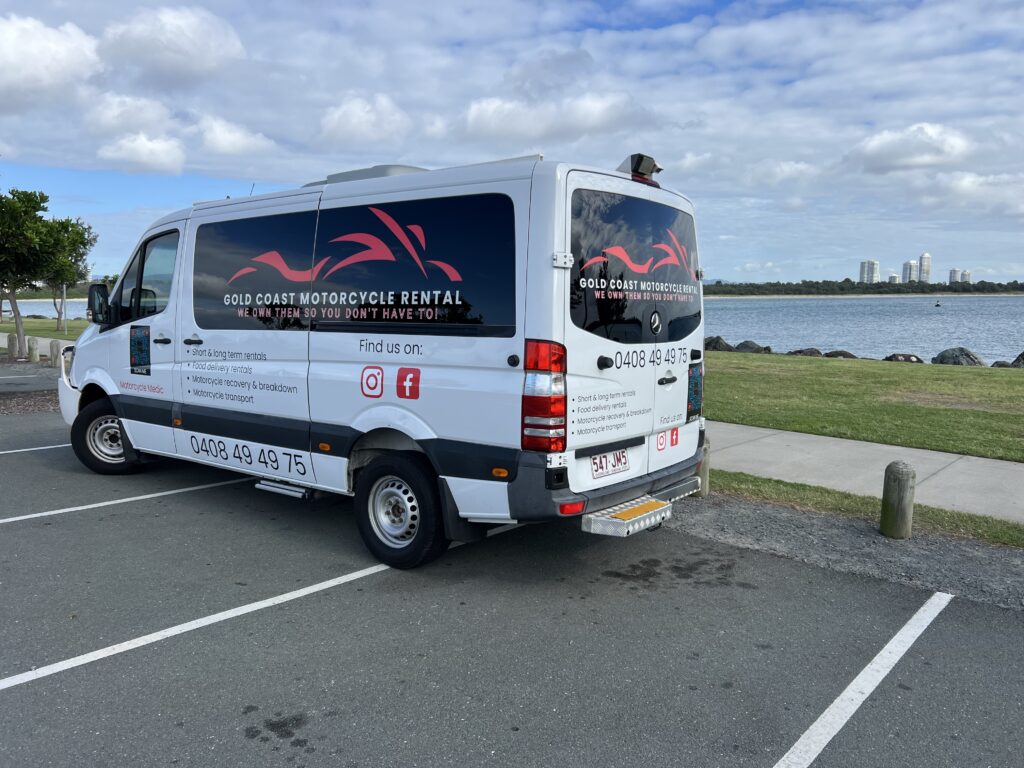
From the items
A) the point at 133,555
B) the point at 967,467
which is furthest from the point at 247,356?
the point at 967,467

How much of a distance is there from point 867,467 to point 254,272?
243 inches

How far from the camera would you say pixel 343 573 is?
205 inches

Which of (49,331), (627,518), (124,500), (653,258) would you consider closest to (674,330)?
(653,258)

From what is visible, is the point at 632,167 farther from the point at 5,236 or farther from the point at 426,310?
the point at 5,236

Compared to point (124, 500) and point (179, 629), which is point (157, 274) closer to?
point (124, 500)

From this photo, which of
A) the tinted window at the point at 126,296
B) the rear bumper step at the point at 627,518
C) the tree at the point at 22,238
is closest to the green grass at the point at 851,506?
the rear bumper step at the point at 627,518

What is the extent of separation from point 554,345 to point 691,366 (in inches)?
66.3

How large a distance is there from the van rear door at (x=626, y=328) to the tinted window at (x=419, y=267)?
1.48 feet

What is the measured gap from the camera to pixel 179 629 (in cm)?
430

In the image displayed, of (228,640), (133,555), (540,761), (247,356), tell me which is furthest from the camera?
(247,356)

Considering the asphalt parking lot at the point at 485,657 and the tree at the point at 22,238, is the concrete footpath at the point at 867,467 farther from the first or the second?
the tree at the point at 22,238

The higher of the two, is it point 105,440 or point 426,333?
point 426,333

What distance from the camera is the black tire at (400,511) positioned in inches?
196

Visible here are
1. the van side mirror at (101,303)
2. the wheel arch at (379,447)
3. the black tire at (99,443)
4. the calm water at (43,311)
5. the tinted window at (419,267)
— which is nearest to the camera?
the tinted window at (419,267)
